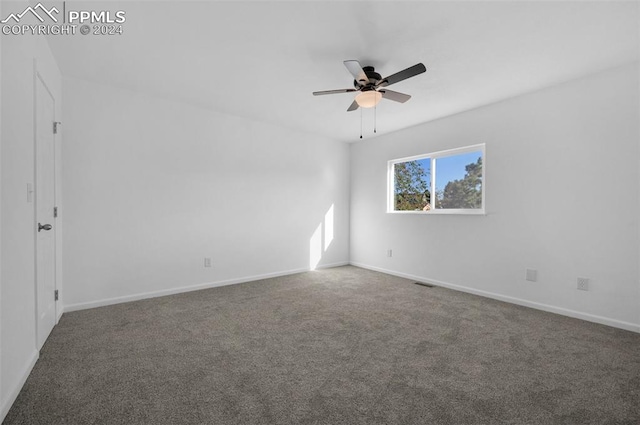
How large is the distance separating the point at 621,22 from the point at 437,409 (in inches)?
116

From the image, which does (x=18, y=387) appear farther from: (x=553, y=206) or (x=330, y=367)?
(x=553, y=206)

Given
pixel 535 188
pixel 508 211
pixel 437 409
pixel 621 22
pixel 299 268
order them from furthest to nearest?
1. pixel 299 268
2. pixel 508 211
3. pixel 535 188
4. pixel 621 22
5. pixel 437 409

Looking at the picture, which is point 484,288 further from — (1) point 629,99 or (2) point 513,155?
(1) point 629,99

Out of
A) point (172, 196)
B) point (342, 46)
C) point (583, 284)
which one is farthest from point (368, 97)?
point (583, 284)

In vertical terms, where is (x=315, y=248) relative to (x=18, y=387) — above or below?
above

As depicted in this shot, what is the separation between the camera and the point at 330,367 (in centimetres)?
206

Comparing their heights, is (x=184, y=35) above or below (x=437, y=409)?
above

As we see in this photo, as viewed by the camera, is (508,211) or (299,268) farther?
(299,268)

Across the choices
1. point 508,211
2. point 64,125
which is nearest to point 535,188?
point 508,211

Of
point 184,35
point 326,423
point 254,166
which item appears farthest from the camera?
point 254,166

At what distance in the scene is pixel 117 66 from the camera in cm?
289

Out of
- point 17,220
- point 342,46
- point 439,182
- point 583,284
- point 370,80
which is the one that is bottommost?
point 583,284
